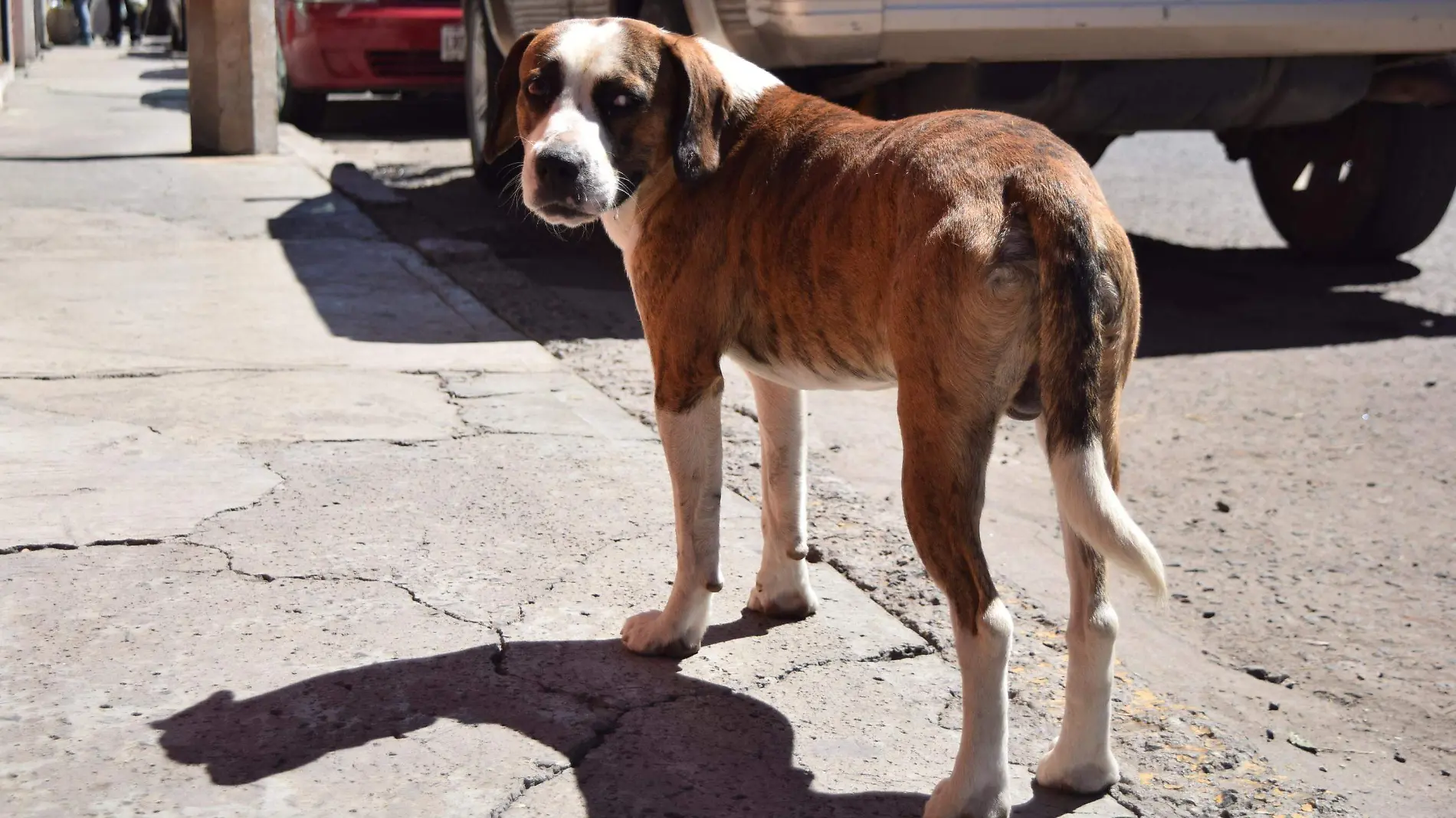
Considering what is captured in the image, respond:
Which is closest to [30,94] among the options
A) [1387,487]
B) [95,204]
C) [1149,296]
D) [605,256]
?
[95,204]

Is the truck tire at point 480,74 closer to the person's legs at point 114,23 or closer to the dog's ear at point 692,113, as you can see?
the dog's ear at point 692,113

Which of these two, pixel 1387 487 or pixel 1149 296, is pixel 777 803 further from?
pixel 1149 296

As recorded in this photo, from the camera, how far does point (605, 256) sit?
727cm

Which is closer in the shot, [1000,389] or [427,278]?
[1000,389]

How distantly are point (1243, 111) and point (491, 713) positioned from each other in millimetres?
4608

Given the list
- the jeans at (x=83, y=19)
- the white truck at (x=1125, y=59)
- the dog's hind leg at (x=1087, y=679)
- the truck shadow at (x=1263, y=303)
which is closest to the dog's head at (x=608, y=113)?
the dog's hind leg at (x=1087, y=679)

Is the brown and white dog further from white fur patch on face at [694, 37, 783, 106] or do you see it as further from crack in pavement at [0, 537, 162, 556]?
crack in pavement at [0, 537, 162, 556]

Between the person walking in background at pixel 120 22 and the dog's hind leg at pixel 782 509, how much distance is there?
2537 cm

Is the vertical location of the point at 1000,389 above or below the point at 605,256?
above

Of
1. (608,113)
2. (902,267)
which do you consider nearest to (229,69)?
(608,113)

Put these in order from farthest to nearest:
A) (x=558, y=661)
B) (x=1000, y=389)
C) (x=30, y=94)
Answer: (x=30, y=94) → (x=558, y=661) → (x=1000, y=389)

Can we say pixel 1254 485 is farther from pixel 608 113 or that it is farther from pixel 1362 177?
pixel 1362 177

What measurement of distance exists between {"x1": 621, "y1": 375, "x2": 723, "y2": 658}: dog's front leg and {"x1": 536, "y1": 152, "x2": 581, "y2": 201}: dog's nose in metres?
0.44

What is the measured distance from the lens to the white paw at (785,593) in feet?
10.7
